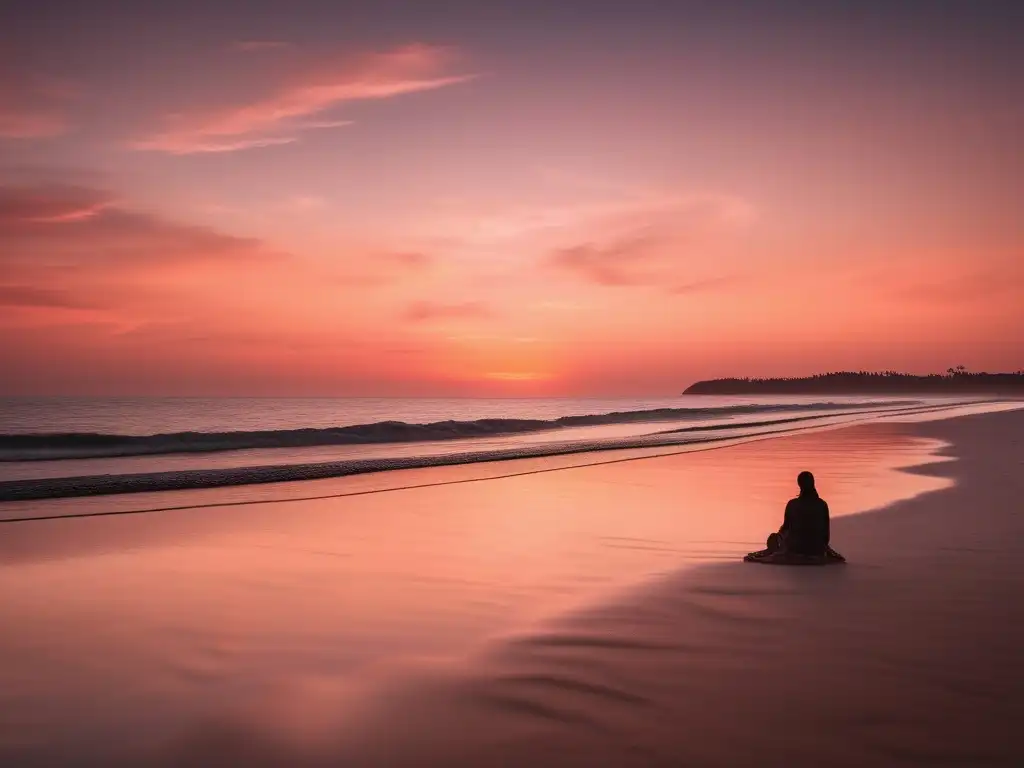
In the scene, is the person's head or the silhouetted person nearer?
the silhouetted person

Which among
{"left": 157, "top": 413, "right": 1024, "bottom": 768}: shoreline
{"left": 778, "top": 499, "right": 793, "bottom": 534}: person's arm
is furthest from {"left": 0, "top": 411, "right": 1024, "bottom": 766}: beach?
{"left": 778, "top": 499, "right": 793, "bottom": 534}: person's arm

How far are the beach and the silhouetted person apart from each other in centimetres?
48

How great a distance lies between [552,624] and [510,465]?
59.4 feet

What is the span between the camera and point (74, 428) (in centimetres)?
5594

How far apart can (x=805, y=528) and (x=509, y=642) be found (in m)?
4.82

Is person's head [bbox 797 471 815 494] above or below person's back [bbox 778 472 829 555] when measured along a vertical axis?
above

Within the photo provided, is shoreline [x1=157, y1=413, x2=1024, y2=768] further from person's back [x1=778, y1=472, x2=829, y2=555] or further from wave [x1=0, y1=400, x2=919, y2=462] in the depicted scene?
wave [x1=0, y1=400, x2=919, y2=462]

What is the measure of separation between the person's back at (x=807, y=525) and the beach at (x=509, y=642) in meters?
0.48

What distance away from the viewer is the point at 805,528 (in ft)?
31.9

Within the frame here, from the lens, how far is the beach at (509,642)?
4.61 meters

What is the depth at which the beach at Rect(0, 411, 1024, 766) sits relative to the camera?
15.1 feet

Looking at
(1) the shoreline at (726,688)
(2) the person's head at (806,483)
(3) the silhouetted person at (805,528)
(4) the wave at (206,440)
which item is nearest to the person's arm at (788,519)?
(3) the silhouetted person at (805,528)

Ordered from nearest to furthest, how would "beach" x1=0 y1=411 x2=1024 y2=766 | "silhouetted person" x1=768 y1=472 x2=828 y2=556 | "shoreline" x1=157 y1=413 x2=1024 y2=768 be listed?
1. "shoreline" x1=157 y1=413 x2=1024 y2=768
2. "beach" x1=0 y1=411 x2=1024 y2=766
3. "silhouetted person" x1=768 y1=472 x2=828 y2=556

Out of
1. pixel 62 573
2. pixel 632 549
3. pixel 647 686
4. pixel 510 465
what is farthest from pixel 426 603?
pixel 510 465
